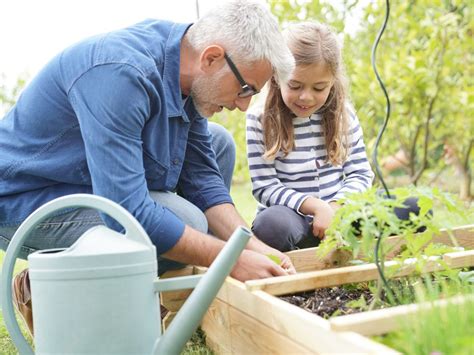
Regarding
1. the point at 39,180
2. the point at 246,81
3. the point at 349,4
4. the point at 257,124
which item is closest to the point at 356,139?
the point at 257,124

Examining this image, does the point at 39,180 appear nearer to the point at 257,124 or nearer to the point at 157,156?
the point at 157,156

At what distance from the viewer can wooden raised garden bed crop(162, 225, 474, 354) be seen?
1.25m

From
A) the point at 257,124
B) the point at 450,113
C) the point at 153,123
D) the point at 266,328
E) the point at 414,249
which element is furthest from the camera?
the point at 450,113

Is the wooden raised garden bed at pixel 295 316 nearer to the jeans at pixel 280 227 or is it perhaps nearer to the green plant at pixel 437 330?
the green plant at pixel 437 330

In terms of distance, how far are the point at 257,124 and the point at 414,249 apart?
1.16 m

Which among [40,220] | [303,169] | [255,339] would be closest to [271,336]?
[255,339]

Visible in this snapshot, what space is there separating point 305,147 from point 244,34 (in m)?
0.84

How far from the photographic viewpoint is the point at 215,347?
6.50ft

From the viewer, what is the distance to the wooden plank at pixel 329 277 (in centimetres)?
171

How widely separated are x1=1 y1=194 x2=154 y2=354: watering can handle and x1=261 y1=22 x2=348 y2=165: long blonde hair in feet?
3.95

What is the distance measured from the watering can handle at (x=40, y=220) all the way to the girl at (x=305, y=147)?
1.05 metres

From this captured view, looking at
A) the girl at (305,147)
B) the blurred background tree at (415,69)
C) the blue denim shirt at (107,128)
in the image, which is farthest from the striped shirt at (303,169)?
the blurred background tree at (415,69)

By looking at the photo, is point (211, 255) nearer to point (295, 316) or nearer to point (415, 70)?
point (295, 316)

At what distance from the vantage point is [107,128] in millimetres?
1748
